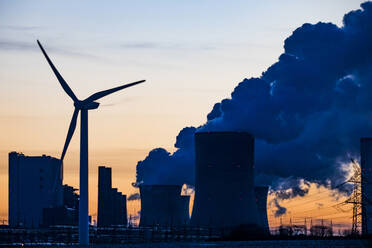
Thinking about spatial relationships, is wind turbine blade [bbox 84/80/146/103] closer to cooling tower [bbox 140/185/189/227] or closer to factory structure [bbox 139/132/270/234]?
factory structure [bbox 139/132/270/234]

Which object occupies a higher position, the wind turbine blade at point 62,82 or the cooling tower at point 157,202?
the wind turbine blade at point 62,82

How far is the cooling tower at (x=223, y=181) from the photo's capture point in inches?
5389

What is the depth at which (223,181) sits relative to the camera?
5413 inches

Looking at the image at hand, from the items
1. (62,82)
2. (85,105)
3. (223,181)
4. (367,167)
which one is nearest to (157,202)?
(223,181)

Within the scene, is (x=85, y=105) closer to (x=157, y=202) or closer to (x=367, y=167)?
(x=367, y=167)

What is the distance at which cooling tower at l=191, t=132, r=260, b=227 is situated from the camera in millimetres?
136875

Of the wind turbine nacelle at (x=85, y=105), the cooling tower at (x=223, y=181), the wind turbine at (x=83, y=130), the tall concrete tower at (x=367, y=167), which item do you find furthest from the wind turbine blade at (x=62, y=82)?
the tall concrete tower at (x=367, y=167)

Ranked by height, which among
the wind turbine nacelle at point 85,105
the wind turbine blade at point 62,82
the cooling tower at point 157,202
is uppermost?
the wind turbine blade at point 62,82

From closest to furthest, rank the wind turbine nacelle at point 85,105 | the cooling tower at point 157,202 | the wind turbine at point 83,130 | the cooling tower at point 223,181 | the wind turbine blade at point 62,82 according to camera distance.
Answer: the wind turbine blade at point 62,82 → the wind turbine at point 83,130 → the wind turbine nacelle at point 85,105 → the cooling tower at point 223,181 → the cooling tower at point 157,202

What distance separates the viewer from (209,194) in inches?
5423

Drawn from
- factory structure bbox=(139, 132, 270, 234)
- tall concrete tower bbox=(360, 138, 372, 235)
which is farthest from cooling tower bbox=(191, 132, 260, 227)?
tall concrete tower bbox=(360, 138, 372, 235)

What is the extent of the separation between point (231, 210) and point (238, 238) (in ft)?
125

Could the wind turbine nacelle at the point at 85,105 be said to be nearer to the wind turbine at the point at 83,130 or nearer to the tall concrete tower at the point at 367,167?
the wind turbine at the point at 83,130

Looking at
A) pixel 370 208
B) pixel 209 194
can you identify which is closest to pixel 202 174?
pixel 209 194
